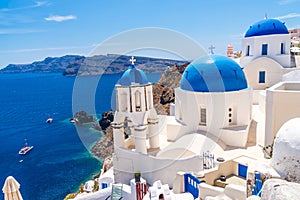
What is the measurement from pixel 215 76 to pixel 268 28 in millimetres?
9546

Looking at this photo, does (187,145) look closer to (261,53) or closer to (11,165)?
(261,53)

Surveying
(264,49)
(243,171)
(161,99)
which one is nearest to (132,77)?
(243,171)

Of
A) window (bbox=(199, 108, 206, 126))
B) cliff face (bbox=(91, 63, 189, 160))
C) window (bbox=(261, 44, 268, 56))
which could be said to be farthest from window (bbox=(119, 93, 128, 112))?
cliff face (bbox=(91, 63, 189, 160))

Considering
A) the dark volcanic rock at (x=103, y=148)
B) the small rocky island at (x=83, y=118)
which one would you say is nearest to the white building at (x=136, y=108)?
the dark volcanic rock at (x=103, y=148)

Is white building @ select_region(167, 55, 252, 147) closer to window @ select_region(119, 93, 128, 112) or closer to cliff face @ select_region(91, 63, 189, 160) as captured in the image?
window @ select_region(119, 93, 128, 112)

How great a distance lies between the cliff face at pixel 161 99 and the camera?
39125 mm

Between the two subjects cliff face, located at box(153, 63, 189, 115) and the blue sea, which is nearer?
the blue sea

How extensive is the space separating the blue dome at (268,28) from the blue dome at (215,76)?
790 centimetres

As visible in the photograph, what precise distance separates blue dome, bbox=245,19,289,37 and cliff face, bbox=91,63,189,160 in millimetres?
18006

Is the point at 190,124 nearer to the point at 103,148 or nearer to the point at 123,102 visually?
the point at 123,102

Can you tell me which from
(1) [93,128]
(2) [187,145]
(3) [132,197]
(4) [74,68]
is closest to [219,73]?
(2) [187,145]

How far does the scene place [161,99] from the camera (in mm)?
43844

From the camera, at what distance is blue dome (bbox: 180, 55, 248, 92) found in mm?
13047

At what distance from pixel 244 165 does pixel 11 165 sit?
37.5 metres
